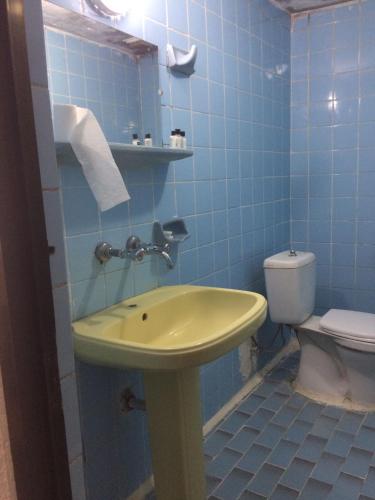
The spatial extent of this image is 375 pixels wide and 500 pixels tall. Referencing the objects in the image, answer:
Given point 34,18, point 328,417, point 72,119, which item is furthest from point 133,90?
point 328,417

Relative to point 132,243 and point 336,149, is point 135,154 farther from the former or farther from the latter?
point 336,149

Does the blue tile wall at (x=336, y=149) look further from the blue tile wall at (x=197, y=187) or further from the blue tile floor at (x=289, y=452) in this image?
the blue tile floor at (x=289, y=452)

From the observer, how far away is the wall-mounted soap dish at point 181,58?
159 cm

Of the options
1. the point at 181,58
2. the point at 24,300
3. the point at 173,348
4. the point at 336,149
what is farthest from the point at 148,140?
the point at 336,149

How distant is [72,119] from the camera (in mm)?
1097

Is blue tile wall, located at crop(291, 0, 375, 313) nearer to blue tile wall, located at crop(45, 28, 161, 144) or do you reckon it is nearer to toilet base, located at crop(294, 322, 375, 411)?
toilet base, located at crop(294, 322, 375, 411)

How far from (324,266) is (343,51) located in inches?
53.1

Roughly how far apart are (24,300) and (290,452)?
5.48ft

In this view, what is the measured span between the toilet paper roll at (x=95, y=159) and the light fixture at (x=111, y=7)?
40 centimetres

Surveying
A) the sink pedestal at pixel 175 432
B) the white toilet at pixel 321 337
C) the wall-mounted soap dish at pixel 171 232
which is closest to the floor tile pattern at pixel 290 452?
the white toilet at pixel 321 337

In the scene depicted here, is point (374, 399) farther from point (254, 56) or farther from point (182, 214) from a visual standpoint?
point (254, 56)

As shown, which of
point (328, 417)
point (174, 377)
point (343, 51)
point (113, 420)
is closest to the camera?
point (174, 377)

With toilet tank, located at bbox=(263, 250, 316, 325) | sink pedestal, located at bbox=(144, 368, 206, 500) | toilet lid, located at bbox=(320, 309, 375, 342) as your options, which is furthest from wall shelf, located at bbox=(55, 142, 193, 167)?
toilet lid, located at bbox=(320, 309, 375, 342)

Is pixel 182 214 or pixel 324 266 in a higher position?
pixel 182 214
